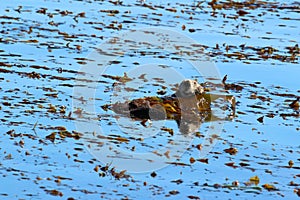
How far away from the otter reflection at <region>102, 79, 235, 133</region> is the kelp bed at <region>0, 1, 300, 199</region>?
18 centimetres

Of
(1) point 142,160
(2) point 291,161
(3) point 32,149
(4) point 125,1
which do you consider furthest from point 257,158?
(4) point 125,1

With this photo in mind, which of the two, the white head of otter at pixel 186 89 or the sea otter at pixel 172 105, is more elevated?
the white head of otter at pixel 186 89

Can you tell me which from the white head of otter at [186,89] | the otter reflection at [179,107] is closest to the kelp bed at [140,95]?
the otter reflection at [179,107]

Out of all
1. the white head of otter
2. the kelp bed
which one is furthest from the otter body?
the kelp bed

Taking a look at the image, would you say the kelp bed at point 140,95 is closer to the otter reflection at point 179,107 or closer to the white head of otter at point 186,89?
the otter reflection at point 179,107

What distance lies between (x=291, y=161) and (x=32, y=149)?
248 centimetres

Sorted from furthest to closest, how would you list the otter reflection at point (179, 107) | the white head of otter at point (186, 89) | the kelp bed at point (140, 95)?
the white head of otter at point (186, 89) → the otter reflection at point (179, 107) → the kelp bed at point (140, 95)

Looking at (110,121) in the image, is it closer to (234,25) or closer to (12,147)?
(12,147)

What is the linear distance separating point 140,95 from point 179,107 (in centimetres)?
71

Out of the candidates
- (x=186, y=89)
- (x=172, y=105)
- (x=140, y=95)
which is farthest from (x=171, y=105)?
(x=140, y=95)

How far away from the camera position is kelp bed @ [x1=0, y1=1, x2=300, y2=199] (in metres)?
6.35

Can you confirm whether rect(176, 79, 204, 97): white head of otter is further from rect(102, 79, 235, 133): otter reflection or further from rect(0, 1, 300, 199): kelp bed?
rect(0, 1, 300, 199): kelp bed

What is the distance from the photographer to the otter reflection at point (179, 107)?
8.38 meters

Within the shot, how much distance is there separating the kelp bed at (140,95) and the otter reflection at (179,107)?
18 centimetres
